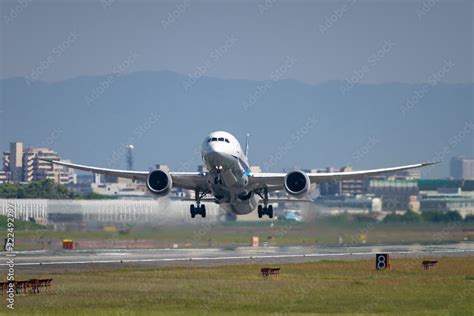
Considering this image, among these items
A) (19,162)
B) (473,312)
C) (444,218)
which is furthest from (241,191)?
(19,162)

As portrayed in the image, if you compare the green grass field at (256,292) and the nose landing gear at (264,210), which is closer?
the green grass field at (256,292)

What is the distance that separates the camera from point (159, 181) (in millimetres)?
62719

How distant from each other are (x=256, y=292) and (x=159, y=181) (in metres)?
18.7

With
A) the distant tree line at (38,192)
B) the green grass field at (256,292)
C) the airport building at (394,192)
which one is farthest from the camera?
the airport building at (394,192)

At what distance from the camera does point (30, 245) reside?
8019 cm

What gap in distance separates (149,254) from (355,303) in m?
32.3

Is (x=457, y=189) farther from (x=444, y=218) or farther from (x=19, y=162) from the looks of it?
(x=19, y=162)

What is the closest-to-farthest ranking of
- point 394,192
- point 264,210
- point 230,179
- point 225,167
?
1. point 225,167
2. point 230,179
3. point 264,210
4. point 394,192

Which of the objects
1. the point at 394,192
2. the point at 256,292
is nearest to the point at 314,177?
the point at 256,292

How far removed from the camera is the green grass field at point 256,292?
39156 mm

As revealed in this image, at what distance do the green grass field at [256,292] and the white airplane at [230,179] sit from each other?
16.3 ft

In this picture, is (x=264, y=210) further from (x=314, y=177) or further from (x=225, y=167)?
(x=225, y=167)

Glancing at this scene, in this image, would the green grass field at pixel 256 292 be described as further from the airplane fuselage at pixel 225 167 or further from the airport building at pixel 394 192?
the airport building at pixel 394 192

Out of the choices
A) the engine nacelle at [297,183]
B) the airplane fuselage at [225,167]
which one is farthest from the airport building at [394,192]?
the airplane fuselage at [225,167]
